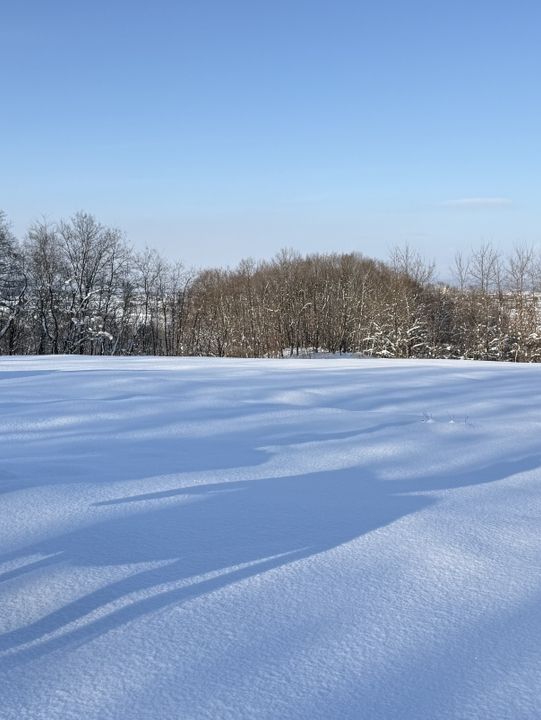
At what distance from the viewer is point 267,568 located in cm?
239

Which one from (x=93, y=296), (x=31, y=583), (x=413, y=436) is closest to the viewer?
(x=31, y=583)

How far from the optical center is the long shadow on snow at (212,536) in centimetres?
205

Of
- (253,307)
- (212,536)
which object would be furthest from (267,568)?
(253,307)

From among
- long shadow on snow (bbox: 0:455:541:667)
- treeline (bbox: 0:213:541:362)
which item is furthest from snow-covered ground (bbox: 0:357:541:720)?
treeline (bbox: 0:213:541:362)

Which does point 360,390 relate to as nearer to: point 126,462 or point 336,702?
point 126,462

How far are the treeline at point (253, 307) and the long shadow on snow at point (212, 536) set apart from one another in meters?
25.1

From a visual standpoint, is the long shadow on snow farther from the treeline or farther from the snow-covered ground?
the treeline

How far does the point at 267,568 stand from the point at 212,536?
1.22ft

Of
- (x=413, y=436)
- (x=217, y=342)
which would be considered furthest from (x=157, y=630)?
(x=217, y=342)

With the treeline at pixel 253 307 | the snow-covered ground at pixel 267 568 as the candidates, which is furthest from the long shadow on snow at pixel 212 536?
the treeline at pixel 253 307

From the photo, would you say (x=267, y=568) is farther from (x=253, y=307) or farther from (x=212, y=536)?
(x=253, y=307)

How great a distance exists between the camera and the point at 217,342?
39906 mm

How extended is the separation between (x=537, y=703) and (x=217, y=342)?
3856 centimetres

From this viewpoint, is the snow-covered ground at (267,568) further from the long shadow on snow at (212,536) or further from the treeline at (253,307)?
the treeline at (253,307)
